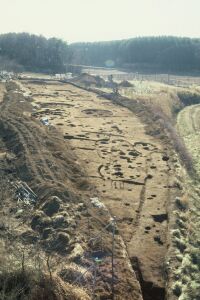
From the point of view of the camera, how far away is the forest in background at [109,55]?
4299 inches

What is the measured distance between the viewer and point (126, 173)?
3162cm

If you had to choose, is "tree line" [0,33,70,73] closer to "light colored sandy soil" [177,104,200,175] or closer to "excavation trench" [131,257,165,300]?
"light colored sandy soil" [177,104,200,175]

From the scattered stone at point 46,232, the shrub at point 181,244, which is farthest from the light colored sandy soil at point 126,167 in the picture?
the scattered stone at point 46,232

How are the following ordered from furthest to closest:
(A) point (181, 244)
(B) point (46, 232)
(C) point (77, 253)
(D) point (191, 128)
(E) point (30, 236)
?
(D) point (191, 128), (A) point (181, 244), (B) point (46, 232), (E) point (30, 236), (C) point (77, 253)

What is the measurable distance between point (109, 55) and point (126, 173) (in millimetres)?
135054

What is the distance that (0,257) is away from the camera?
49.0 ft

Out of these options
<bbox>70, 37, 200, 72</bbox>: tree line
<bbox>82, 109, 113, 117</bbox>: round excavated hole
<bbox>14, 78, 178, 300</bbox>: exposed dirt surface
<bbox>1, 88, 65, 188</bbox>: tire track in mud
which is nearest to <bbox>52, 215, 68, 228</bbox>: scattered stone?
<bbox>14, 78, 178, 300</bbox>: exposed dirt surface

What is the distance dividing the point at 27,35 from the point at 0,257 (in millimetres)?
116073

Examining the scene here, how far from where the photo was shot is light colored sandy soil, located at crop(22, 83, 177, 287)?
2186cm

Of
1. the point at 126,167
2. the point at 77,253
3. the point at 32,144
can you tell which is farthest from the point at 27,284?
the point at 126,167

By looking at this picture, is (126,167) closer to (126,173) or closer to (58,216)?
(126,173)

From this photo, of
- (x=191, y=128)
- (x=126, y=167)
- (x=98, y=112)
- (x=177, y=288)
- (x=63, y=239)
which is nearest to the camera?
(x=177, y=288)

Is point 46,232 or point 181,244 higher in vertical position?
point 46,232

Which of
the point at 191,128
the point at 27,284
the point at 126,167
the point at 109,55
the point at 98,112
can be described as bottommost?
the point at 126,167
